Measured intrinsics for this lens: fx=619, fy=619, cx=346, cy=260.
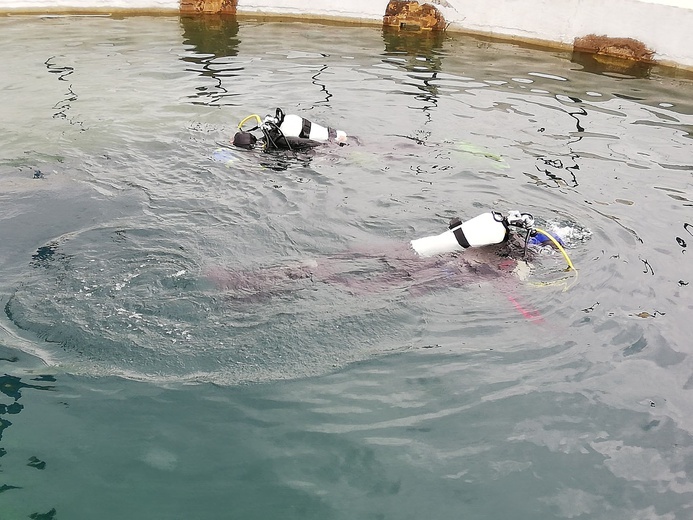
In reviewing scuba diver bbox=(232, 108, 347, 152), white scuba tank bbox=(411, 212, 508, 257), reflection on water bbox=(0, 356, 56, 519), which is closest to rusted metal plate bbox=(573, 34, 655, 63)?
scuba diver bbox=(232, 108, 347, 152)

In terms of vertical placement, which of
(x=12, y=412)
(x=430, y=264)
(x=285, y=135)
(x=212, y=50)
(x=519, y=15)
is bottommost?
(x=12, y=412)

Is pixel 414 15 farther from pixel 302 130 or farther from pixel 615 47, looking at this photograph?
pixel 302 130

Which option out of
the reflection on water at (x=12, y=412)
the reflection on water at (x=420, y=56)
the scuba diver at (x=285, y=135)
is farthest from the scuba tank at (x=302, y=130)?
the reflection on water at (x=12, y=412)

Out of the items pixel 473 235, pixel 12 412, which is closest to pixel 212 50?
pixel 473 235

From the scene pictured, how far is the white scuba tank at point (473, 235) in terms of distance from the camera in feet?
18.5

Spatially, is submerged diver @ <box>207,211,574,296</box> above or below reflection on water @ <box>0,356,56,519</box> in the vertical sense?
above

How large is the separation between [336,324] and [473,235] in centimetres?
155

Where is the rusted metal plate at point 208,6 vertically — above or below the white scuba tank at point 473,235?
above

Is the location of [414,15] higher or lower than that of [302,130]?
higher

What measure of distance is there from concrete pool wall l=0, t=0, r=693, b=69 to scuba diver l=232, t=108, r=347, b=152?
7294 millimetres

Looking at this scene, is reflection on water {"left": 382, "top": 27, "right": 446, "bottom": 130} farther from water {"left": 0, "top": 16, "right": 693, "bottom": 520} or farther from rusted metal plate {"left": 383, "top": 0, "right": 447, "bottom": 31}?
water {"left": 0, "top": 16, "right": 693, "bottom": 520}

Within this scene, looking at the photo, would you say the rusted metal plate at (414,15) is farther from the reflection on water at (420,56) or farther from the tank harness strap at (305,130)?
the tank harness strap at (305,130)

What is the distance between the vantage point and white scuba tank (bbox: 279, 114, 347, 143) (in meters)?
8.18

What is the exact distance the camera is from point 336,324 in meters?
5.10
